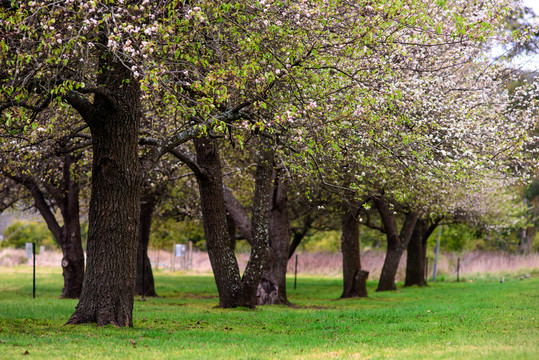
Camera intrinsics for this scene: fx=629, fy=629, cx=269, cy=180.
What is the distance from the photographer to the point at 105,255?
10797 millimetres

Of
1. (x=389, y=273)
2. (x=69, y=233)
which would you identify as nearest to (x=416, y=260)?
(x=389, y=273)

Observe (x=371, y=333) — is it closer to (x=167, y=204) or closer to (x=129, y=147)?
(x=129, y=147)

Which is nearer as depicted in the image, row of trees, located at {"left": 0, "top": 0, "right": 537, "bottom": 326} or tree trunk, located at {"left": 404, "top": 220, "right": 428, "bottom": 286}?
row of trees, located at {"left": 0, "top": 0, "right": 537, "bottom": 326}

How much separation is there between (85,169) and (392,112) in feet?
31.2

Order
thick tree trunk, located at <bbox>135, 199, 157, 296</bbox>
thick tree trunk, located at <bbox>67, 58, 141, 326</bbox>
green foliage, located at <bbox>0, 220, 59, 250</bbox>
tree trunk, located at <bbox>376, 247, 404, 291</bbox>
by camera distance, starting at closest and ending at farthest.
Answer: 1. thick tree trunk, located at <bbox>67, 58, 141, 326</bbox>
2. thick tree trunk, located at <bbox>135, 199, 157, 296</bbox>
3. tree trunk, located at <bbox>376, 247, 404, 291</bbox>
4. green foliage, located at <bbox>0, 220, 59, 250</bbox>

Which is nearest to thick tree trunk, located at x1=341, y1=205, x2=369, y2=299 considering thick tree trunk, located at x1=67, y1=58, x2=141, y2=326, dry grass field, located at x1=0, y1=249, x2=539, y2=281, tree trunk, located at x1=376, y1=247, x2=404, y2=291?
tree trunk, located at x1=376, y1=247, x2=404, y2=291

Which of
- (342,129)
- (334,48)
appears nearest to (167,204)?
(342,129)

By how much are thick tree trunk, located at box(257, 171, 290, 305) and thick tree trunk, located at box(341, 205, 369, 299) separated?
12.2 ft

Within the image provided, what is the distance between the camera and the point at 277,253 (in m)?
20.1

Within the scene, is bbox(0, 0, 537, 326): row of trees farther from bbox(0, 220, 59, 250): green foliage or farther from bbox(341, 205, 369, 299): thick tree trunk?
bbox(0, 220, 59, 250): green foliage

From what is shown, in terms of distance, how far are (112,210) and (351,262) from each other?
580 inches

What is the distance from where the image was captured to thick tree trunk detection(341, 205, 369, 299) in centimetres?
2367

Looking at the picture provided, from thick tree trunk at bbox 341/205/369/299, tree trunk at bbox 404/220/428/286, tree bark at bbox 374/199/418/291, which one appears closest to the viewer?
thick tree trunk at bbox 341/205/369/299

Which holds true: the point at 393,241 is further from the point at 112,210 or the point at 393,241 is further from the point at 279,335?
the point at 112,210
